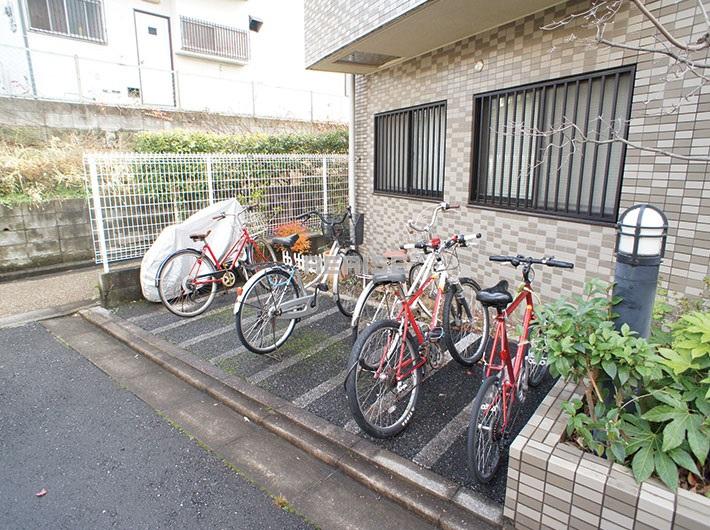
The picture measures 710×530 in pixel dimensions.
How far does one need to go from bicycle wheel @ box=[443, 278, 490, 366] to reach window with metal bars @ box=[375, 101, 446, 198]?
7.86 feet

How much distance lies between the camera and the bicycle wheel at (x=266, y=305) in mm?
4184

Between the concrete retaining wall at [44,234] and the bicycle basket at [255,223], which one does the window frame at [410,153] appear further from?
the concrete retaining wall at [44,234]

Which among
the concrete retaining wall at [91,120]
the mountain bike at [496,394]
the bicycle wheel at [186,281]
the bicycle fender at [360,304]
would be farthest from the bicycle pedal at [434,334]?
the concrete retaining wall at [91,120]

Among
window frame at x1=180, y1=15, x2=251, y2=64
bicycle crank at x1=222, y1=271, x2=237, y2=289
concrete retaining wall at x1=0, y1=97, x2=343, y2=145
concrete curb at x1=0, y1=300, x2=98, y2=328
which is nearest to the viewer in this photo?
concrete curb at x1=0, y1=300, x2=98, y2=328

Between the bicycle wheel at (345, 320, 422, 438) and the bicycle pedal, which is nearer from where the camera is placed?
the bicycle wheel at (345, 320, 422, 438)

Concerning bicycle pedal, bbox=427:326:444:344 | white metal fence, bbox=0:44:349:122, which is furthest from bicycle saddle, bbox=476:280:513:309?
white metal fence, bbox=0:44:349:122

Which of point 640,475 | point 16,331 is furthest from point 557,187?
point 16,331

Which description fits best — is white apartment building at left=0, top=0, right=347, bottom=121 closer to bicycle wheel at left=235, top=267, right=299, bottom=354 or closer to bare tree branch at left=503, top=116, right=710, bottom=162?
bicycle wheel at left=235, top=267, right=299, bottom=354

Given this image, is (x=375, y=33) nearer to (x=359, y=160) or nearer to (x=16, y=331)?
(x=359, y=160)

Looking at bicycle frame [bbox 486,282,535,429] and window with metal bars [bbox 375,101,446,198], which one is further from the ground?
window with metal bars [bbox 375,101,446,198]

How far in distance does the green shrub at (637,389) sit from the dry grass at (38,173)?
26.6ft

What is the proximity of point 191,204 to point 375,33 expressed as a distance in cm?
356

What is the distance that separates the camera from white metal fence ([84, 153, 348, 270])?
5.61m

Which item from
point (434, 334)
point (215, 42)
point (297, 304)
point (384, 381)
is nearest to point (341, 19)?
point (297, 304)
